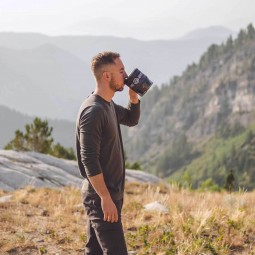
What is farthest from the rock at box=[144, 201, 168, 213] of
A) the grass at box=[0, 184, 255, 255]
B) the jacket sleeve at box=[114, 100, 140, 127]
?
the jacket sleeve at box=[114, 100, 140, 127]

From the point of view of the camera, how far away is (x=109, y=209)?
3.67 metres

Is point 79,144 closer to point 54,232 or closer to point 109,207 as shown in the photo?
point 109,207

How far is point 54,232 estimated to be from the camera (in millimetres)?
7031

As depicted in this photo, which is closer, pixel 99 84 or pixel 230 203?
pixel 99 84

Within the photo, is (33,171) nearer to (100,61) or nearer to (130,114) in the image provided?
(130,114)

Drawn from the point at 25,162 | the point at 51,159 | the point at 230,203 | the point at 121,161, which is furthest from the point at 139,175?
the point at 121,161

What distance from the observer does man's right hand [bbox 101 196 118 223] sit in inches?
144

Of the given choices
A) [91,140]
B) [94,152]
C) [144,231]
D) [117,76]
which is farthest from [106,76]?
[144,231]

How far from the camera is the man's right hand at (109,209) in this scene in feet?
12.0

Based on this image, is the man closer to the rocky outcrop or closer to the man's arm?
the man's arm

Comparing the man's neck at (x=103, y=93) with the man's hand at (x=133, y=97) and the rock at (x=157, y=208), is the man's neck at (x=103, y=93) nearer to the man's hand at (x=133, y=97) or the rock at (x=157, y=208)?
the man's hand at (x=133, y=97)

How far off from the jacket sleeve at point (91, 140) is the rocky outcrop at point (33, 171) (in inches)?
410

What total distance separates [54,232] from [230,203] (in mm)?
4261

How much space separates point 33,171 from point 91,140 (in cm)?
1309
